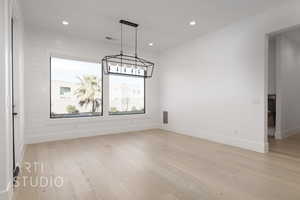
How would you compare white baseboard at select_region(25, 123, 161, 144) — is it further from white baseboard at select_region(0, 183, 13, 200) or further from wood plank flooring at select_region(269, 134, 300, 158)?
wood plank flooring at select_region(269, 134, 300, 158)

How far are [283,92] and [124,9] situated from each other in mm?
5243

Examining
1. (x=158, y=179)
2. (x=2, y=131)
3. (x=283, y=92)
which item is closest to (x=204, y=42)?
(x=283, y=92)

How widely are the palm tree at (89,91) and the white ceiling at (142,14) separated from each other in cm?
140

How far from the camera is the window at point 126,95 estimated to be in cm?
567

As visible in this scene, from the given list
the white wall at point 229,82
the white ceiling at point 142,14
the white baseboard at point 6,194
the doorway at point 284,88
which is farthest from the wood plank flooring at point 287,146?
the white baseboard at point 6,194

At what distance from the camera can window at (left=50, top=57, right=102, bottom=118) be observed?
4.70 metres

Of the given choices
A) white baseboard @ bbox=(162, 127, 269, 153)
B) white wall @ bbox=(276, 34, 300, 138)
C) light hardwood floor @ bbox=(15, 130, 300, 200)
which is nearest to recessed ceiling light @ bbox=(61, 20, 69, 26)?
light hardwood floor @ bbox=(15, 130, 300, 200)

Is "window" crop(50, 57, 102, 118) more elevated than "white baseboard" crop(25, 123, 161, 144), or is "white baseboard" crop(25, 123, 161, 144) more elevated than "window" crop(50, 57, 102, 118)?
"window" crop(50, 57, 102, 118)

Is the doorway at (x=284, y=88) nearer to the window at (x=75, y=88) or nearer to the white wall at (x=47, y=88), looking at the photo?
the white wall at (x=47, y=88)

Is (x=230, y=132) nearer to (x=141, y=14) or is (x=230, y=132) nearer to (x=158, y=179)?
(x=158, y=179)

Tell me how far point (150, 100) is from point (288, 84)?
468 cm

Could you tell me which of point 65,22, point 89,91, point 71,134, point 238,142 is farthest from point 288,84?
point 71,134

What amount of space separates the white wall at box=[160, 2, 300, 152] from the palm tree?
2.78 m

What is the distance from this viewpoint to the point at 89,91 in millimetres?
5223
